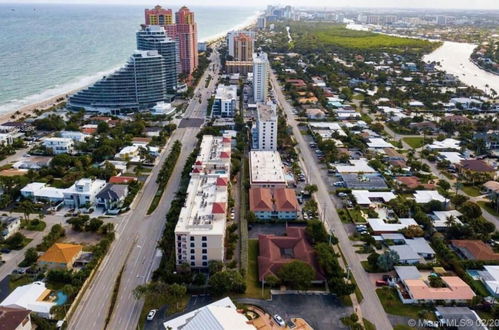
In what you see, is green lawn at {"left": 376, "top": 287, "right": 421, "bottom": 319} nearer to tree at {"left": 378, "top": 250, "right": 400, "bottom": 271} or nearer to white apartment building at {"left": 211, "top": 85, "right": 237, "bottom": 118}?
tree at {"left": 378, "top": 250, "right": 400, "bottom": 271}

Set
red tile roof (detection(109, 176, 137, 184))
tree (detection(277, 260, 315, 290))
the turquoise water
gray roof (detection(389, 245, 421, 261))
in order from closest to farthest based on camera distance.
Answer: the turquoise water
tree (detection(277, 260, 315, 290))
gray roof (detection(389, 245, 421, 261))
red tile roof (detection(109, 176, 137, 184))

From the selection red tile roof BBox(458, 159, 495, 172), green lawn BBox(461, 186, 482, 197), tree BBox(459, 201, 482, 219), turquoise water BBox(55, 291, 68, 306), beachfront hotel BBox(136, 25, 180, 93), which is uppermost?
beachfront hotel BBox(136, 25, 180, 93)

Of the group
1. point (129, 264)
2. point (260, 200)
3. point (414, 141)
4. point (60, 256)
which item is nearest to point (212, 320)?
point (129, 264)

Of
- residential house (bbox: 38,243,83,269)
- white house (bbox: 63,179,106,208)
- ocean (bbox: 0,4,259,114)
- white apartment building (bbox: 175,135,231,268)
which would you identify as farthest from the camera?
ocean (bbox: 0,4,259,114)

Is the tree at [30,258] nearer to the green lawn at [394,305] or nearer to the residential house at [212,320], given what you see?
the residential house at [212,320]

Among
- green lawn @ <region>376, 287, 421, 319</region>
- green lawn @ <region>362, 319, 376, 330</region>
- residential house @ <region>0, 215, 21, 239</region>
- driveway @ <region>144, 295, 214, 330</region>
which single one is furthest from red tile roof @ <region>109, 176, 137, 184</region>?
green lawn @ <region>362, 319, 376, 330</region>

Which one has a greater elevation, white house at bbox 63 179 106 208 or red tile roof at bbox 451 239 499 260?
white house at bbox 63 179 106 208
